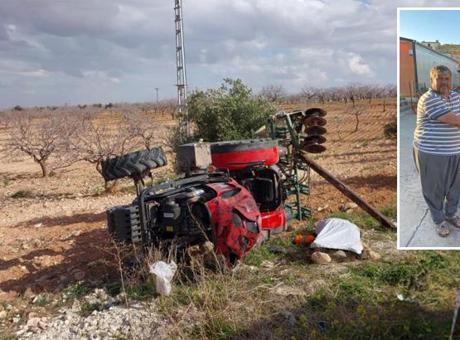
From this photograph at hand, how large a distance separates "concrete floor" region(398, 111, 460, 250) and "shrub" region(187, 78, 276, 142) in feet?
27.3

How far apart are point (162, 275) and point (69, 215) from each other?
633 centimetres

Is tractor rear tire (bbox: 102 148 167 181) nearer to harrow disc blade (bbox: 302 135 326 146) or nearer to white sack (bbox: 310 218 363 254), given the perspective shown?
white sack (bbox: 310 218 363 254)

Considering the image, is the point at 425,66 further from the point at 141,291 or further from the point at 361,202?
the point at 361,202

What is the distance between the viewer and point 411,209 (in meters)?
3.03

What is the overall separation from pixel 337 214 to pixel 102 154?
8.64m

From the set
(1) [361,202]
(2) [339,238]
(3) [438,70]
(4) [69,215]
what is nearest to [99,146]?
(4) [69,215]

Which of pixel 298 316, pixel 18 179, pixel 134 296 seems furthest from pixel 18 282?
pixel 18 179

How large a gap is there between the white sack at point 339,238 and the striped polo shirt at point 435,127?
304cm

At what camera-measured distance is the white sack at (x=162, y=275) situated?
4691mm

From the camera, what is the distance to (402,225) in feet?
10.1

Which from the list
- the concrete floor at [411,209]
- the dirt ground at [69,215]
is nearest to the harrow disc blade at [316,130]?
the dirt ground at [69,215]

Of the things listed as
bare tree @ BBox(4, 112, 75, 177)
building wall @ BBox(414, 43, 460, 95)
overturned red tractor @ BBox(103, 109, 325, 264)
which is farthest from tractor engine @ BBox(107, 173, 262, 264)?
bare tree @ BBox(4, 112, 75, 177)

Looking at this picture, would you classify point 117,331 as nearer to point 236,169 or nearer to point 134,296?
point 134,296

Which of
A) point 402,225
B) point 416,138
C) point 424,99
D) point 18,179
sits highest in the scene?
point 424,99
